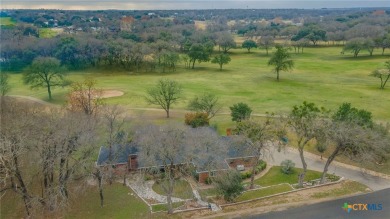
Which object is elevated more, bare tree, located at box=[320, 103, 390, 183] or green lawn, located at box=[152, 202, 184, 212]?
bare tree, located at box=[320, 103, 390, 183]

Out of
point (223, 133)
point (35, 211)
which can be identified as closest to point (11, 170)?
point (35, 211)

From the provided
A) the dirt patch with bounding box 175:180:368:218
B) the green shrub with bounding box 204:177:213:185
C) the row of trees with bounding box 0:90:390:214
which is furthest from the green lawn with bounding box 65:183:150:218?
the green shrub with bounding box 204:177:213:185

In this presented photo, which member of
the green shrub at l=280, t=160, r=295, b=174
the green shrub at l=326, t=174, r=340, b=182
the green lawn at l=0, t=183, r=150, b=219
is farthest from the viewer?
the green shrub at l=280, t=160, r=295, b=174

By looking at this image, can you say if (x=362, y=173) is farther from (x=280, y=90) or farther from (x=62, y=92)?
(x=62, y=92)

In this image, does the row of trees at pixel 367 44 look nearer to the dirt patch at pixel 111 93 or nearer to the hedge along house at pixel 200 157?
the dirt patch at pixel 111 93

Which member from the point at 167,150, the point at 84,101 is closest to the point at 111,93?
the point at 84,101

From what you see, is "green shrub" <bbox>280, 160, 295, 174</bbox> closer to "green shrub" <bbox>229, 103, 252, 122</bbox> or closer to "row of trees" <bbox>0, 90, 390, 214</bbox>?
"row of trees" <bbox>0, 90, 390, 214</bbox>

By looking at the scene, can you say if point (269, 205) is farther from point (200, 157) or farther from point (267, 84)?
point (267, 84)

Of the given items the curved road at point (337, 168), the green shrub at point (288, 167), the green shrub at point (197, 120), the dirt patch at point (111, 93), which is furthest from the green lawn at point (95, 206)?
the dirt patch at point (111, 93)
